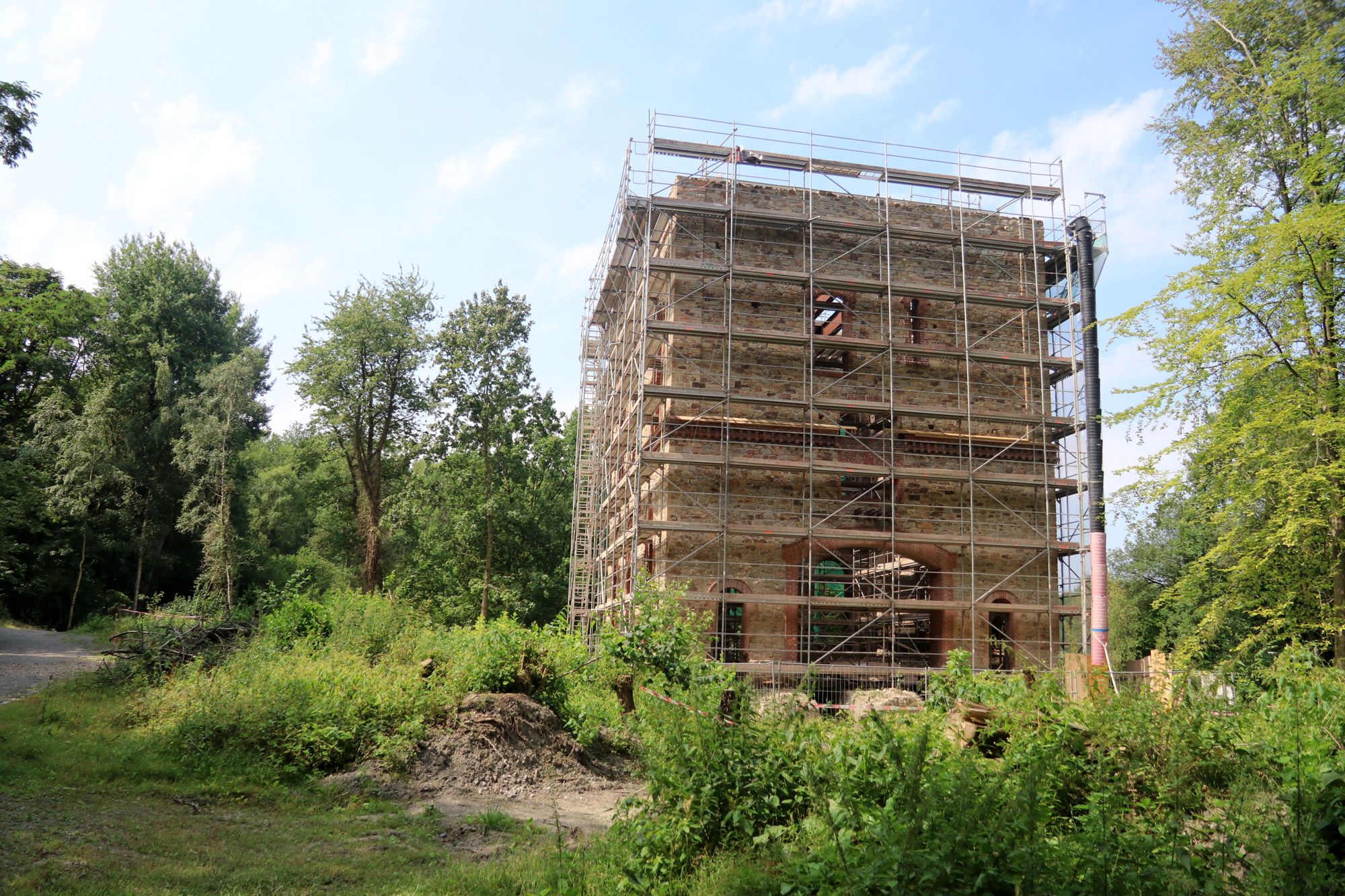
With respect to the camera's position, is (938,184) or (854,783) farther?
(938,184)

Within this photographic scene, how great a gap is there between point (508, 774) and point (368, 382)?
24.3m

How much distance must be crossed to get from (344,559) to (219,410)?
9131 millimetres

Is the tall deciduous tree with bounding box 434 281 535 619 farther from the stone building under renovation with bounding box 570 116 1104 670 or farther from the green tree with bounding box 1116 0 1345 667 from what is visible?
the green tree with bounding box 1116 0 1345 667

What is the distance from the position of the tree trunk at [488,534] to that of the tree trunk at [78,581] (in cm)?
1306

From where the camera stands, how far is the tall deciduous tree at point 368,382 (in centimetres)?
3105

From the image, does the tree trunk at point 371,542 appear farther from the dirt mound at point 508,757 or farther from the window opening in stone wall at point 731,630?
the dirt mound at point 508,757

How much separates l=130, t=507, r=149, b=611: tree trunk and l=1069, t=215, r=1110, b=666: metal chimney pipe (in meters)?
28.9

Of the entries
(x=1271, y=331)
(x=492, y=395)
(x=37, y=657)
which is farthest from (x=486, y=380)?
(x=1271, y=331)

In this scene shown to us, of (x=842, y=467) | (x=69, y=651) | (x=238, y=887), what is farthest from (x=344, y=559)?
(x=238, y=887)

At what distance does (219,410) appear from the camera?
29.3 metres

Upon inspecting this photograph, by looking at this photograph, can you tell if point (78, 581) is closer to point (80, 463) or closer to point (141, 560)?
point (141, 560)

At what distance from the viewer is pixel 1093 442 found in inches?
818

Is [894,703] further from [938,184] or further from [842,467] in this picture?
[938,184]

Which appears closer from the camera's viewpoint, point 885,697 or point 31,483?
point 885,697
